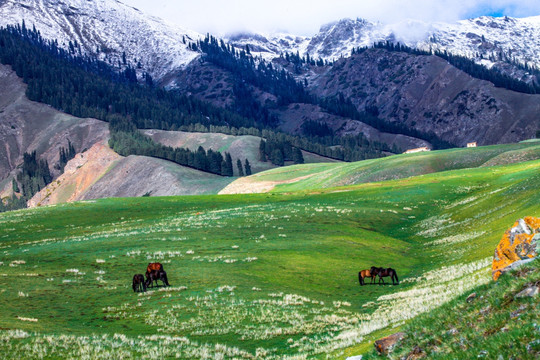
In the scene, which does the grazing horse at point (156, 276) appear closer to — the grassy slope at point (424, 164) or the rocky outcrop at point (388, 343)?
the rocky outcrop at point (388, 343)

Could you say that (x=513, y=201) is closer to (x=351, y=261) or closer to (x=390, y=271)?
(x=351, y=261)

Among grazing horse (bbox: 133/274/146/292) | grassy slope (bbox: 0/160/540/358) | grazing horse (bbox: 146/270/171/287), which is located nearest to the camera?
grassy slope (bbox: 0/160/540/358)

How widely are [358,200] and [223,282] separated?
62465 mm

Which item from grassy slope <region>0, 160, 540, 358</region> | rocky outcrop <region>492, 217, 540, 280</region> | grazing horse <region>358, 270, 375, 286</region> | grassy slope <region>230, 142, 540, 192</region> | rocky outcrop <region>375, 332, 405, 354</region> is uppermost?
grassy slope <region>230, 142, 540, 192</region>

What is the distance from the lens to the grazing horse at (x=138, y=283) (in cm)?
3669

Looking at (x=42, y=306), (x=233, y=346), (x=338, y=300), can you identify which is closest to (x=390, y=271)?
(x=338, y=300)

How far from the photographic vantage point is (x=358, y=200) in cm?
9788

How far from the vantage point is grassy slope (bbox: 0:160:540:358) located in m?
25.4

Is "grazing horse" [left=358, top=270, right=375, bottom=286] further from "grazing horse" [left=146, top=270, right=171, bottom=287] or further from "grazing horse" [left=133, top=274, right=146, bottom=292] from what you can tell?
"grazing horse" [left=133, top=274, right=146, bottom=292]

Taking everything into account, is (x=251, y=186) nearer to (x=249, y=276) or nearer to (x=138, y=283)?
(x=249, y=276)

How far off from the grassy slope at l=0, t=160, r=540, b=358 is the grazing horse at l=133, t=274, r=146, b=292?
1.63 m

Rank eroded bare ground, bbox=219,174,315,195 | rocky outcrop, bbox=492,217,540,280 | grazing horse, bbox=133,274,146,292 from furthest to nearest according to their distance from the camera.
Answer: eroded bare ground, bbox=219,174,315,195, grazing horse, bbox=133,274,146,292, rocky outcrop, bbox=492,217,540,280

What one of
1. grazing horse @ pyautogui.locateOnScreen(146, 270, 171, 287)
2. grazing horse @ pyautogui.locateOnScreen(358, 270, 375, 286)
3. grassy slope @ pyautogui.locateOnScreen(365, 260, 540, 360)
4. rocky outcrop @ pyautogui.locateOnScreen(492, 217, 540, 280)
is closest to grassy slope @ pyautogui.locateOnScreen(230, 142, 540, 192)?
grazing horse @ pyautogui.locateOnScreen(358, 270, 375, 286)

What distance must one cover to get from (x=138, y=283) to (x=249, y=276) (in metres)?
8.84
